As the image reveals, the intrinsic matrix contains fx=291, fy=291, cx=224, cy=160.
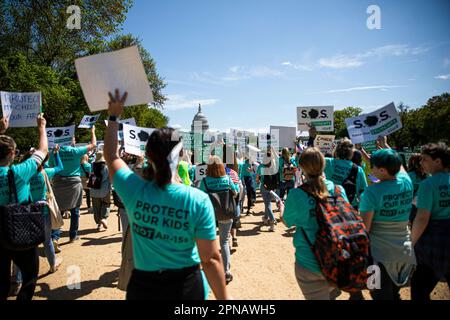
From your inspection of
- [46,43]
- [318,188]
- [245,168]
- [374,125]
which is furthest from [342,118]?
[318,188]

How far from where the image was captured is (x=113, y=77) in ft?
7.90

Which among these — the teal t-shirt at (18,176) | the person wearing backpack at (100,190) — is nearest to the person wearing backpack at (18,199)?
the teal t-shirt at (18,176)

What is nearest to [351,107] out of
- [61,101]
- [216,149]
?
[61,101]

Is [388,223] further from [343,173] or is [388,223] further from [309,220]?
[343,173]

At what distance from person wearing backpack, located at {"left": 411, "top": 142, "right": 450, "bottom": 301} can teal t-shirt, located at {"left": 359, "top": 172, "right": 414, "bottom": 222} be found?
269mm

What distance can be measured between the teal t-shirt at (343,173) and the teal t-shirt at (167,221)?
3.08m

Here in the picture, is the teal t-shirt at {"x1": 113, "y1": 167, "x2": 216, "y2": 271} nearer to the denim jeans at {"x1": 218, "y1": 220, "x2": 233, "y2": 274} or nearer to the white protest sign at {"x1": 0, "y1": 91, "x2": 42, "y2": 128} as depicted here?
the denim jeans at {"x1": 218, "y1": 220, "x2": 233, "y2": 274}

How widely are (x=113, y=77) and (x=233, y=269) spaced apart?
414 centimetres

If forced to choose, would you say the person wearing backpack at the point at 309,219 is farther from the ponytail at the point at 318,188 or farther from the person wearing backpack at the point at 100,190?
the person wearing backpack at the point at 100,190

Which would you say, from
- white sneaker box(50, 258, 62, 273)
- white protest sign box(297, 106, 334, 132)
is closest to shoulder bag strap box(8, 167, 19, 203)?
white sneaker box(50, 258, 62, 273)

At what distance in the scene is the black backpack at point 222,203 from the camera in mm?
4634

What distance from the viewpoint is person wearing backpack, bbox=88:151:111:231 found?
25.2 feet

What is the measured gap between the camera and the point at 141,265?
192cm
